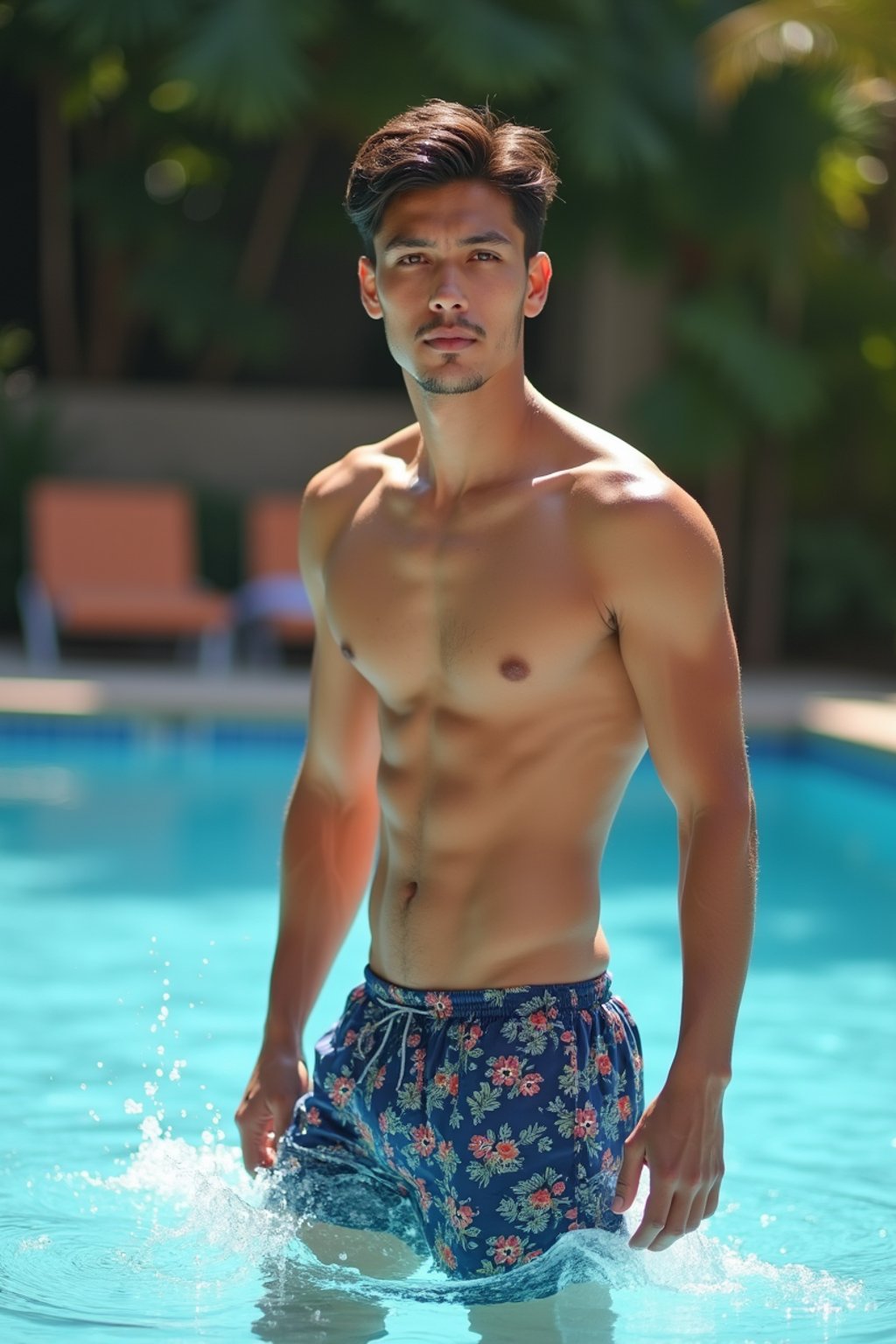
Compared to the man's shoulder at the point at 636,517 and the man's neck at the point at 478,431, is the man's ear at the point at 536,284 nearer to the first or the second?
the man's neck at the point at 478,431

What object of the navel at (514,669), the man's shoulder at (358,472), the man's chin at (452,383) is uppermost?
the man's chin at (452,383)

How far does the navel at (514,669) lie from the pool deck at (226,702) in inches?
236

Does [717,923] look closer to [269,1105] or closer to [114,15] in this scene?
[269,1105]

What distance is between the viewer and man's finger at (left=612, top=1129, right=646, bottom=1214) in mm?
1974

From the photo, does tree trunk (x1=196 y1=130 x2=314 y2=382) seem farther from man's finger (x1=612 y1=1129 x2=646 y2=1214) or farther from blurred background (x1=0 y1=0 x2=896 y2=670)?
man's finger (x1=612 y1=1129 x2=646 y2=1214)

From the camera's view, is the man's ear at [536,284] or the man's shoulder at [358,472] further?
the man's shoulder at [358,472]

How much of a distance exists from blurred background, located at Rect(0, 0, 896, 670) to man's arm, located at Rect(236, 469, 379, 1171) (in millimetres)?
7800

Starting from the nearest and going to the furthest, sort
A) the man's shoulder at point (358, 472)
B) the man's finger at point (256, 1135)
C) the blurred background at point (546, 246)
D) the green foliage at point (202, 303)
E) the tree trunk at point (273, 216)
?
1. the man's finger at point (256, 1135)
2. the man's shoulder at point (358, 472)
3. the blurred background at point (546, 246)
4. the green foliage at point (202, 303)
5. the tree trunk at point (273, 216)

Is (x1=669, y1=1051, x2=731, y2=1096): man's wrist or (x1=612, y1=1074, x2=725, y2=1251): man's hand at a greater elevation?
(x1=669, y1=1051, x2=731, y2=1096): man's wrist

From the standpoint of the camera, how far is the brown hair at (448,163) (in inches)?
82.4

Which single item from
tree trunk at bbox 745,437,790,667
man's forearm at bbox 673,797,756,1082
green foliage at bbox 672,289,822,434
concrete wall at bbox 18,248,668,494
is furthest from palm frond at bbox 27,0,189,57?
man's forearm at bbox 673,797,756,1082

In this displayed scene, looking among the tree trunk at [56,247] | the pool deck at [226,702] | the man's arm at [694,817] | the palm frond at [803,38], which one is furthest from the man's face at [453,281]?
the tree trunk at [56,247]

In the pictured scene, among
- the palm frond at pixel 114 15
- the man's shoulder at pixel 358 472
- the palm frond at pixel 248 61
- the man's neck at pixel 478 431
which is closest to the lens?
the man's neck at pixel 478 431

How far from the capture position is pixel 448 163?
2088 millimetres
